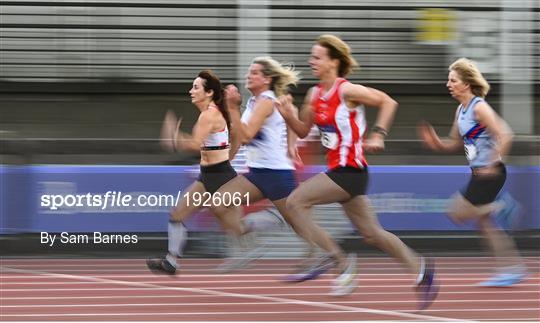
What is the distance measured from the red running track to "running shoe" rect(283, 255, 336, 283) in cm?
7

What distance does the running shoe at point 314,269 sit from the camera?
6.59 meters

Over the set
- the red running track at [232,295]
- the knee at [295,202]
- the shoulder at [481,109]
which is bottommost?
the red running track at [232,295]

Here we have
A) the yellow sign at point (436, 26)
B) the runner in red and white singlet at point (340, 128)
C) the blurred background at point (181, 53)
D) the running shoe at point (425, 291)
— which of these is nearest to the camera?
the running shoe at point (425, 291)

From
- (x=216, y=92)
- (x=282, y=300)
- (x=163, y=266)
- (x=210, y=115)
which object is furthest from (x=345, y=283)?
(x=216, y=92)

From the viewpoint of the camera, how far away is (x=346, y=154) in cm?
629

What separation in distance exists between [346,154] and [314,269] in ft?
2.92

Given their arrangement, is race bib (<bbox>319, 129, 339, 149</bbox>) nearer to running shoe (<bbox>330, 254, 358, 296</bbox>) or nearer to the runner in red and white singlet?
the runner in red and white singlet

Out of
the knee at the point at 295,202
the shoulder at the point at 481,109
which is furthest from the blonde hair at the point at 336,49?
the shoulder at the point at 481,109

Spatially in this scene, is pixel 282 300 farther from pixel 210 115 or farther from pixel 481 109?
pixel 481 109

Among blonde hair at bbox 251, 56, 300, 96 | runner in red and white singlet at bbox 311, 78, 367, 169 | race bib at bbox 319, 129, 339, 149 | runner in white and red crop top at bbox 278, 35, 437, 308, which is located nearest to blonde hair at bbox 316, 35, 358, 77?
runner in white and red crop top at bbox 278, 35, 437, 308

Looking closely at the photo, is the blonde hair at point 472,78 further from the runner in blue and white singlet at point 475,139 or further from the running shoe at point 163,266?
the running shoe at point 163,266

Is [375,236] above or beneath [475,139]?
beneath

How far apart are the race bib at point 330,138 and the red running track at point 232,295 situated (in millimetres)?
987

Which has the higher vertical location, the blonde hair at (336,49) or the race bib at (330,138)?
the blonde hair at (336,49)
